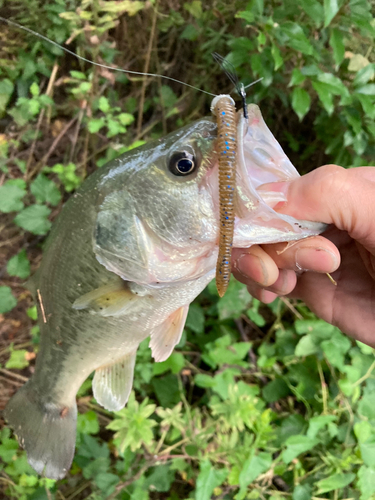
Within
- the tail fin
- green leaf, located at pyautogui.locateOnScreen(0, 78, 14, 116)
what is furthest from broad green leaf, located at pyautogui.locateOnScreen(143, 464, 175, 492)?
green leaf, located at pyautogui.locateOnScreen(0, 78, 14, 116)

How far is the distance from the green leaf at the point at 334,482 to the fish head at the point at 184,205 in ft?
4.68

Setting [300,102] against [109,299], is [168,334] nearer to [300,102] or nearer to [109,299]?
[109,299]

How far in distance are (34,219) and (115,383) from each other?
1105mm

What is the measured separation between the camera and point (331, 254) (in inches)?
35.5

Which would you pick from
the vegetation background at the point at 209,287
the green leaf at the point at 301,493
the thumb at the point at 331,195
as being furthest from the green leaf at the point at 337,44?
the green leaf at the point at 301,493

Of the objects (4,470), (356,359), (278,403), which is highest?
(356,359)

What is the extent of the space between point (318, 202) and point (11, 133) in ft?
7.47

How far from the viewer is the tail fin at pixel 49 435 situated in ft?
4.69

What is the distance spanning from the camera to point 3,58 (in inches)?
87.4

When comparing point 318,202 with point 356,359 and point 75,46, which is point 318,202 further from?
point 75,46

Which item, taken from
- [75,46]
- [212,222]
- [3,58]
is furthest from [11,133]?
[212,222]

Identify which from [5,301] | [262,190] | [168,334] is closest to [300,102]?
[262,190]

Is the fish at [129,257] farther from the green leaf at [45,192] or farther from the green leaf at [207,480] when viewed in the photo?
the green leaf at [45,192]

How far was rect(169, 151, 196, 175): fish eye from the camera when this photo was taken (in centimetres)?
89
